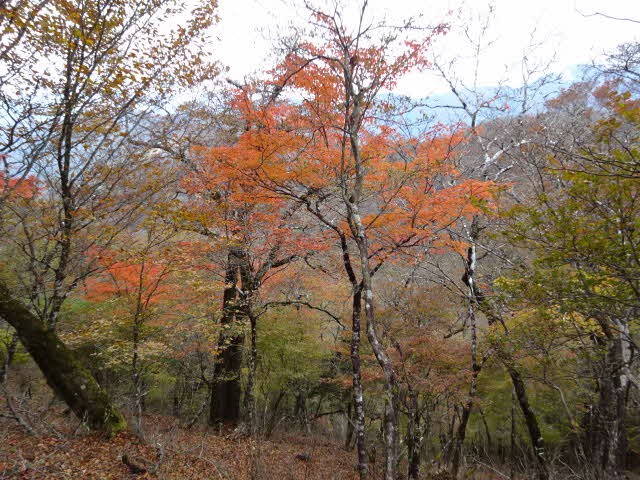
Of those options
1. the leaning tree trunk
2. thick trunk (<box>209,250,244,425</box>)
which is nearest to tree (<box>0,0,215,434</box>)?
the leaning tree trunk

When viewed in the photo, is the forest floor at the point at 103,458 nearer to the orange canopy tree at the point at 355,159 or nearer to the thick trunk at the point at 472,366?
the orange canopy tree at the point at 355,159

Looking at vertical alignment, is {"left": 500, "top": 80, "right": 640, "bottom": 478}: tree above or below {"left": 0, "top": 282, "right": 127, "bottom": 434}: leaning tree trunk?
above

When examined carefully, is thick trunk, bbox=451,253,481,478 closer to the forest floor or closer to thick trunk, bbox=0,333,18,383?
the forest floor

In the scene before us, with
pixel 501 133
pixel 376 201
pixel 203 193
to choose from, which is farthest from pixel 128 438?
pixel 501 133

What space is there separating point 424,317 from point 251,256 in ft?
18.0

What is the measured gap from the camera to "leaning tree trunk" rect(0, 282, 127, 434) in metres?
6.46

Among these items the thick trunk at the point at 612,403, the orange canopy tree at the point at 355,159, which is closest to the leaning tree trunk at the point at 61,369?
the orange canopy tree at the point at 355,159

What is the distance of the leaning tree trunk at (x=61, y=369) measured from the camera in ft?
21.2

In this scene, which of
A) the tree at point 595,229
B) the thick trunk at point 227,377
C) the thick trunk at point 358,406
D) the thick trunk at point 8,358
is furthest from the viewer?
the thick trunk at point 227,377

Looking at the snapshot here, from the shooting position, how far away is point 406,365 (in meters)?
9.90

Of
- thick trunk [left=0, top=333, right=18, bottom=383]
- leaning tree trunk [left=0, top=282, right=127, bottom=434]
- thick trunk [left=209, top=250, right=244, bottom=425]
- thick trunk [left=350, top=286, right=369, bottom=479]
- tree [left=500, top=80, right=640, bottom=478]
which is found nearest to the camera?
tree [left=500, top=80, right=640, bottom=478]

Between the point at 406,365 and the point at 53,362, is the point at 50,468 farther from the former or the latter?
the point at 406,365

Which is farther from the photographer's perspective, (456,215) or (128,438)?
(456,215)

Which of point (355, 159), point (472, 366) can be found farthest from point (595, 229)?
point (472, 366)
